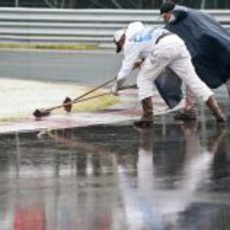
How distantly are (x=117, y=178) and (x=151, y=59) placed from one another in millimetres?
4179

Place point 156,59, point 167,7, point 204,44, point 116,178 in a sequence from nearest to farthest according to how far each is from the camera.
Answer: point 116,178, point 156,59, point 167,7, point 204,44

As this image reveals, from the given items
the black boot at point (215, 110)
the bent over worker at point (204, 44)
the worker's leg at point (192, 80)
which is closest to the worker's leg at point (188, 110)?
the bent over worker at point (204, 44)

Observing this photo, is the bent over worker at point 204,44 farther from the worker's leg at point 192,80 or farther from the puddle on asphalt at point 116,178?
the puddle on asphalt at point 116,178

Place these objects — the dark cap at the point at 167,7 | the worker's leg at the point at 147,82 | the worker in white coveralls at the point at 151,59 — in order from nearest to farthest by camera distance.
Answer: the worker in white coveralls at the point at 151,59 < the worker's leg at the point at 147,82 < the dark cap at the point at 167,7

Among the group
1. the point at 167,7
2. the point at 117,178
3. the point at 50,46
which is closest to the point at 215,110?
the point at 167,7

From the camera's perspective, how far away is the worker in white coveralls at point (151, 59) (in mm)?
13258

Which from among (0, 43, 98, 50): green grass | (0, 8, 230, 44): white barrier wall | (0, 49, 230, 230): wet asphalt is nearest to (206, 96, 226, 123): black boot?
(0, 49, 230, 230): wet asphalt

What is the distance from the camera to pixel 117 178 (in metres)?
9.52

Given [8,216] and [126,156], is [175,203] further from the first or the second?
Result: [126,156]

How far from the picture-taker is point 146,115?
13.8 metres

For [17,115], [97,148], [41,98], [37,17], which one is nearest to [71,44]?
[37,17]

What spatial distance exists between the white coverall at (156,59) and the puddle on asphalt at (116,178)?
697 millimetres

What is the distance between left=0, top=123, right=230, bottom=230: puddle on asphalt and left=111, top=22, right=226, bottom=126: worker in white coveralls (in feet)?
1.90

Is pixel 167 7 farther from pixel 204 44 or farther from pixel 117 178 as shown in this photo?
pixel 117 178
